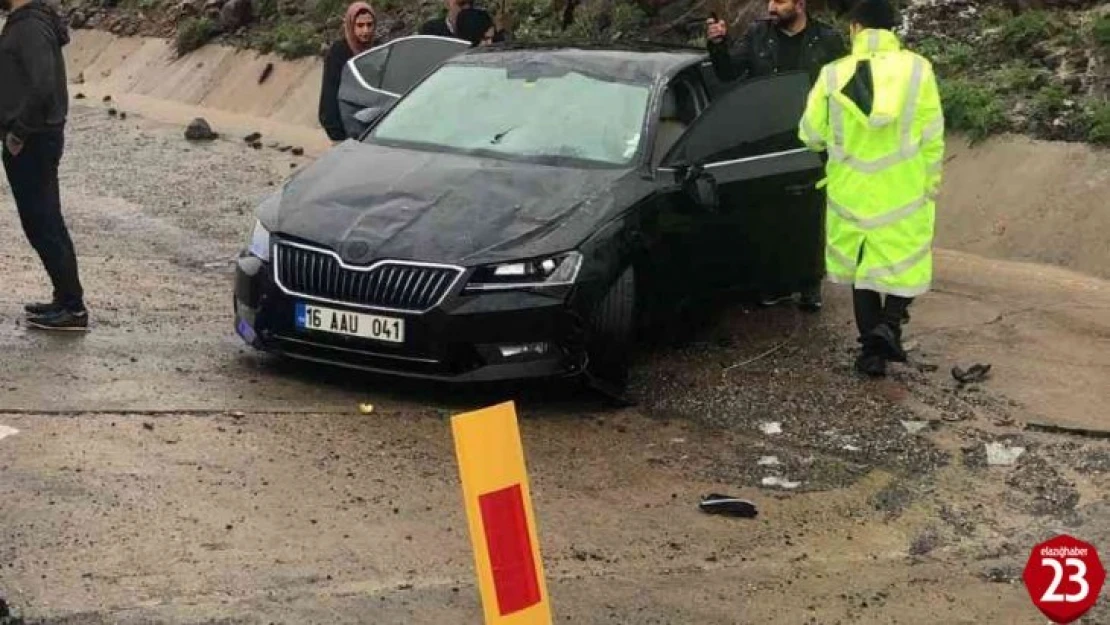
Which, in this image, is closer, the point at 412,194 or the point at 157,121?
the point at 412,194

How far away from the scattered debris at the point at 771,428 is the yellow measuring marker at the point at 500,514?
11.8 feet

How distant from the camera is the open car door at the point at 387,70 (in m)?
9.23

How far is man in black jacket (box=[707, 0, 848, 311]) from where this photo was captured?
9.05 metres

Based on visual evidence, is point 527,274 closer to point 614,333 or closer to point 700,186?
point 614,333

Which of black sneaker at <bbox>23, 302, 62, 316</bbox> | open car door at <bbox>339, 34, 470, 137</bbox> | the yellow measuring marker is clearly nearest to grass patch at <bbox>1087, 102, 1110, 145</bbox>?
open car door at <bbox>339, 34, 470, 137</bbox>

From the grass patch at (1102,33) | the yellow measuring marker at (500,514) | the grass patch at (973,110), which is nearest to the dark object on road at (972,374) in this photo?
the grass patch at (973,110)

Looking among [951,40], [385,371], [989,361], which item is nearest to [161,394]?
[385,371]

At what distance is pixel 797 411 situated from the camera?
7.25m

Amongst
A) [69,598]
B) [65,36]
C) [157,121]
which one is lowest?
[157,121]

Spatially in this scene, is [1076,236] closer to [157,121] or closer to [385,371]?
[385,371]

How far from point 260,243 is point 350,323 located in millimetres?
703

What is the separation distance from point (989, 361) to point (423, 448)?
335 centimetres

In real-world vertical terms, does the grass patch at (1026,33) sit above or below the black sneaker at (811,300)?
above

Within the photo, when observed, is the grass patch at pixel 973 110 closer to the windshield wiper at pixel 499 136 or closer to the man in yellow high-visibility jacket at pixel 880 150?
the man in yellow high-visibility jacket at pixel 880 150
